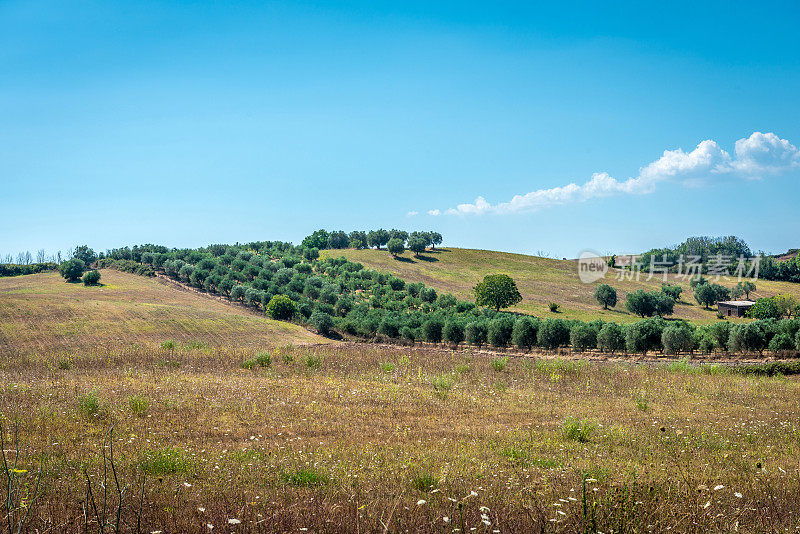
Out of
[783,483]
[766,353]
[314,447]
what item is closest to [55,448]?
[314,447]

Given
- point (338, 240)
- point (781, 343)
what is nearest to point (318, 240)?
point (338, 240)

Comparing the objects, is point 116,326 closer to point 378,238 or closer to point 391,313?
point 391,313

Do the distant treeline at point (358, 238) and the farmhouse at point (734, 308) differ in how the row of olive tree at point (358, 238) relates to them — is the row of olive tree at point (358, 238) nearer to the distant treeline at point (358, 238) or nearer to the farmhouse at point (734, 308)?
the distant treeline at point (358, 238)

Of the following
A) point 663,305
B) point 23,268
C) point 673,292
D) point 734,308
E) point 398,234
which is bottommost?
point 23,268

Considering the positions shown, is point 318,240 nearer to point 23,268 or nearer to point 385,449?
point 23,268

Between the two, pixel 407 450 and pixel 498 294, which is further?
pixel 498 294

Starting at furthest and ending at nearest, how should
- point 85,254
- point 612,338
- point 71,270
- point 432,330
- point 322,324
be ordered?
point 85,254
point 71,270
point 322,324
point 432,330
point 612,338

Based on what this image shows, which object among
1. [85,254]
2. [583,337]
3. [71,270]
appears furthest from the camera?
[85,254]

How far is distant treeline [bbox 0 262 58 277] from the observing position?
12406cm

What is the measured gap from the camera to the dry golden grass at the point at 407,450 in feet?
17.7

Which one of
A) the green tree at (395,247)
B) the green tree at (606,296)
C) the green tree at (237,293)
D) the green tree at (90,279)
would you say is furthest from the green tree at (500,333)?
the green tree at (395,247)

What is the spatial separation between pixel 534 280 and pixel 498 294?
122ft

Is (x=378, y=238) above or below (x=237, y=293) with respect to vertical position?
above

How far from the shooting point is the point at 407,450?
8.95 meters
